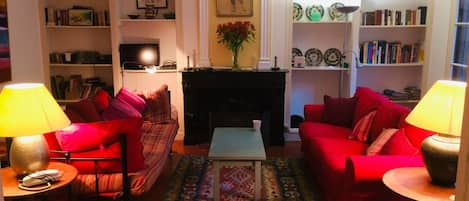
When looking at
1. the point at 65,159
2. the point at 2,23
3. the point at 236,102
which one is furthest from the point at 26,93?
the point at 236,102

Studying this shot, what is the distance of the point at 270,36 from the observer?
17.3 feet

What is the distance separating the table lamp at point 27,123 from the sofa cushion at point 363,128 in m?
2.52

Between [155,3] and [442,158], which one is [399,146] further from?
[155,3]

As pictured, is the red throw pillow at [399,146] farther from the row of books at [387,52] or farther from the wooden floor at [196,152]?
the row of books at [387,52]

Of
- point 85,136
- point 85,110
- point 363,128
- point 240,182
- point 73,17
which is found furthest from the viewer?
point 73,17

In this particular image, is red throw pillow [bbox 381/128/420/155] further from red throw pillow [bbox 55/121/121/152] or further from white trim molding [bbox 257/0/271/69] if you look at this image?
white trim molding [bbox 257/0/271/69]

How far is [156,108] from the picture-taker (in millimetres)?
4590

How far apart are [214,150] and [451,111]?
1.83 meters

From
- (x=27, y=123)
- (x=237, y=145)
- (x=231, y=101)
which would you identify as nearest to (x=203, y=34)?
(x=231, y=101)

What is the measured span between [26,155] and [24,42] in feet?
6.64

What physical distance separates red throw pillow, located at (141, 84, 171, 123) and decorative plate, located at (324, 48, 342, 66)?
228 centimetres

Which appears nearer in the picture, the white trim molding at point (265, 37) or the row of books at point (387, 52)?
the white trim molding at point (265, 37)

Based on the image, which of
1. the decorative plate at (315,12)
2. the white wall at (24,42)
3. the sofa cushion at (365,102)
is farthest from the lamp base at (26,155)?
the decorative plate at (315,12)

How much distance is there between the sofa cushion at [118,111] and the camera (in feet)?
12.1
